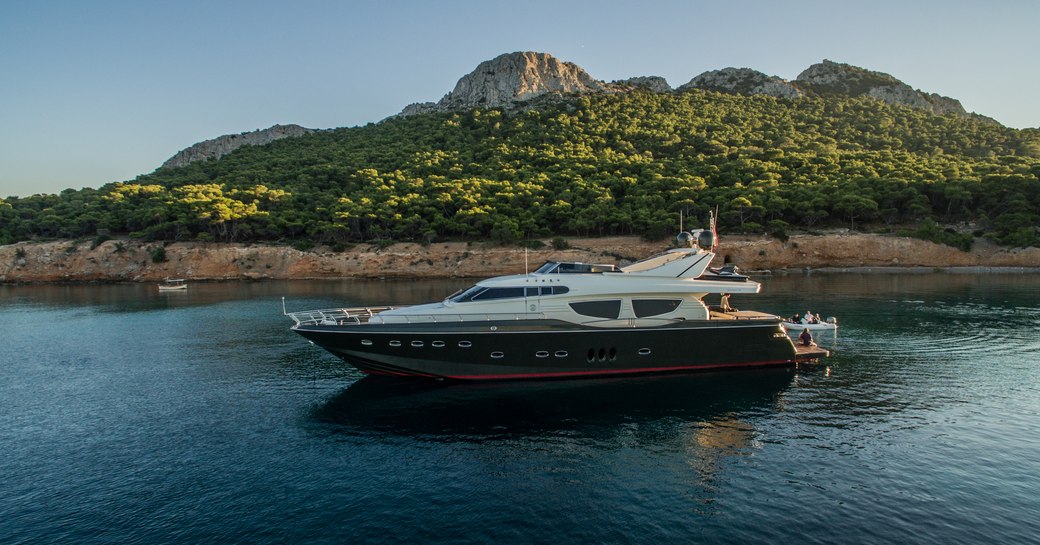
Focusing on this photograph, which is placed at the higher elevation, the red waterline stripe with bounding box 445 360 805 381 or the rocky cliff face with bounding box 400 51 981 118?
the rocky cliff face with bounding box 400 51 981 118

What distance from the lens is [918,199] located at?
3002 inches

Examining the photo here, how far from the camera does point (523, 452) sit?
14.9m

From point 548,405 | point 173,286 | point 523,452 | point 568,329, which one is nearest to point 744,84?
point 173,286

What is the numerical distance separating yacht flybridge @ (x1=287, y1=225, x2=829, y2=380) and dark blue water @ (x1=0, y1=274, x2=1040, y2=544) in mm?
936

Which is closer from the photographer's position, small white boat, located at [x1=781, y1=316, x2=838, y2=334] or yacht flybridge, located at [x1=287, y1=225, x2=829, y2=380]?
yacht flybridge, located at [x1=287, y1=225, x2=829, y2=380]

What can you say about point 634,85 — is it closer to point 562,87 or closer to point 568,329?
point 562,87

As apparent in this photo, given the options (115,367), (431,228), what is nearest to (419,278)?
(431,228)

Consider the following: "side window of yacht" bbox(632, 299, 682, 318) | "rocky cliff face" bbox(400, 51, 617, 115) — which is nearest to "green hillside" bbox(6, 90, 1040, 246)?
"rocky cliff face" bbox(400, 51, 617, 115)

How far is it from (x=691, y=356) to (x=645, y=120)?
120334mm

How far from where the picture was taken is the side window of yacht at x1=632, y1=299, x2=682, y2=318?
848 inches

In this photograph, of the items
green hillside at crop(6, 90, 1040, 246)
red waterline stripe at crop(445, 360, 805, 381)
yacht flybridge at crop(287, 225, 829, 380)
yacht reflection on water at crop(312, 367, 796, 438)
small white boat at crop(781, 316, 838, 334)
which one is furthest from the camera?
green hillside at crop(6, 90, 1040, 246)

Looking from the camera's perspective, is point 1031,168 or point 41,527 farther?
point 1031,168

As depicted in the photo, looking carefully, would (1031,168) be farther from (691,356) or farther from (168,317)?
(168,317)

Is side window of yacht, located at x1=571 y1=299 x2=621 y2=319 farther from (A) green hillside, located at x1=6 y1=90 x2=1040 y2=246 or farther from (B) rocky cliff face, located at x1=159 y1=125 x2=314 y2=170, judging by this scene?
(B) rocky cliff face, located at x1=159 y1=125 x2=314 y2=170
